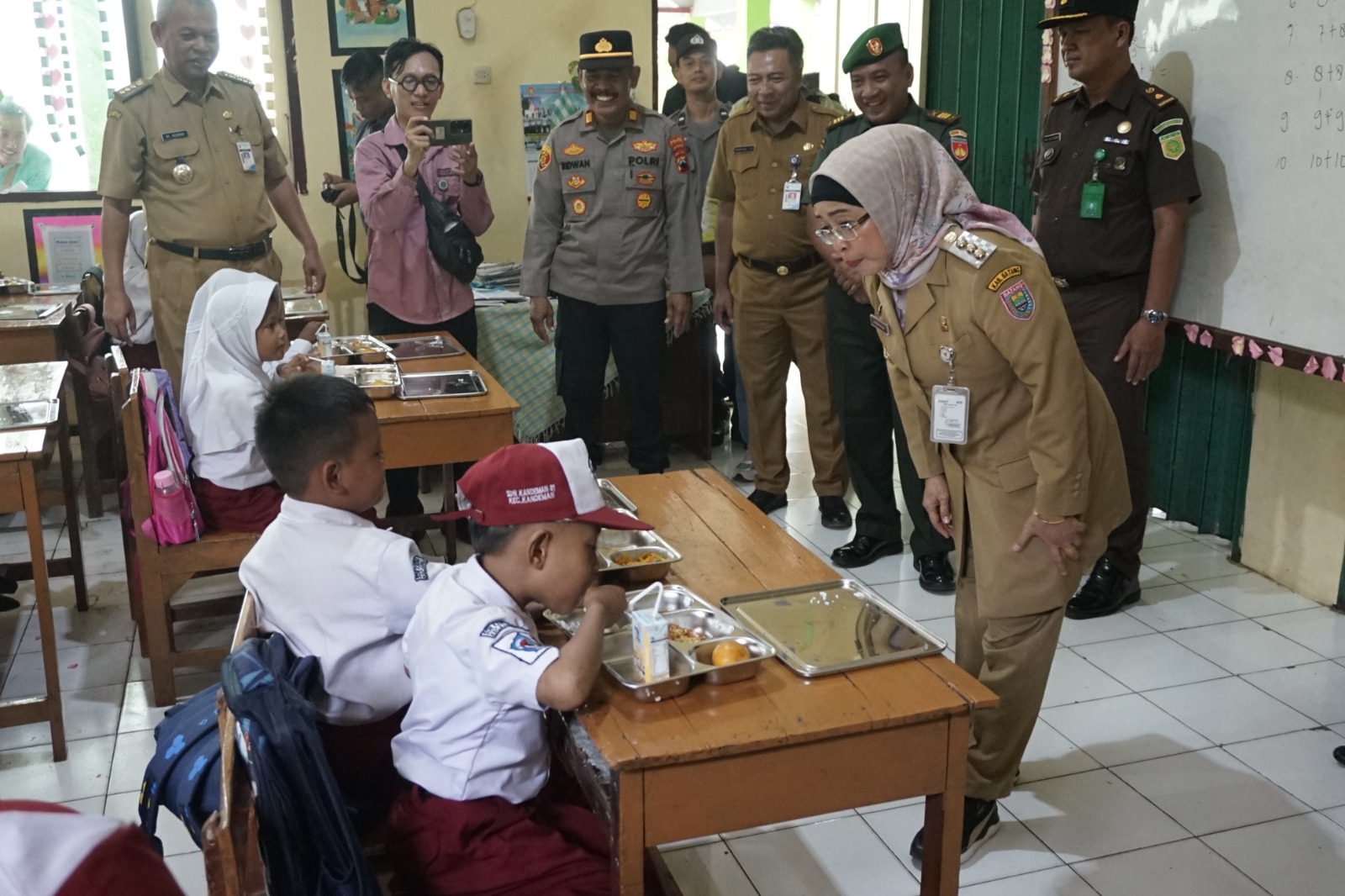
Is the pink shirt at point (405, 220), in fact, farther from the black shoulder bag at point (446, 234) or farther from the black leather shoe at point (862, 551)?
the black leather shoe at point (862, 551)

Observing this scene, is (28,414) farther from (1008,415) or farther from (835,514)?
(835,514)

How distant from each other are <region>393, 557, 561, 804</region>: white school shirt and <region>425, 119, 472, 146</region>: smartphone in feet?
8.47

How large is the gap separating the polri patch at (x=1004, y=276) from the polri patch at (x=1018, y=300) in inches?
0.5

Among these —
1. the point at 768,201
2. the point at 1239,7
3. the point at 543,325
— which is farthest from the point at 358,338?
the point at 1239,7

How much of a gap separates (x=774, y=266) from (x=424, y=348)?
125 centimetres

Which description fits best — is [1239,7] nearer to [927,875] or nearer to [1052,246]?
[1052,246]

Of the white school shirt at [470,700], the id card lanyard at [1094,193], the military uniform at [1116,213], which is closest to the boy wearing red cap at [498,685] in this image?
the white school shirt at [470,700]

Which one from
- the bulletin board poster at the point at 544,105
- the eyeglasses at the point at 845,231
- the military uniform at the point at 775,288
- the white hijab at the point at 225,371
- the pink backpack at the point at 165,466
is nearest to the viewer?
the eyeglasses at the point at 845,231

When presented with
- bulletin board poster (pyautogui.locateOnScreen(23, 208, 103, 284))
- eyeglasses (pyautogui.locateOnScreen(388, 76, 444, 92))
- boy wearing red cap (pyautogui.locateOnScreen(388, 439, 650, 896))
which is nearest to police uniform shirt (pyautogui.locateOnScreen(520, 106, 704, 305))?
eyeglasses (pyautogui.locateOnScreen(388, 76, 444, 92))

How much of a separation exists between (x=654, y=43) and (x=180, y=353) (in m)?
2.87

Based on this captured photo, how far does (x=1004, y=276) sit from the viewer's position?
6.59ft

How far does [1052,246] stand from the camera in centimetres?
350

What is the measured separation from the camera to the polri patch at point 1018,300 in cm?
200

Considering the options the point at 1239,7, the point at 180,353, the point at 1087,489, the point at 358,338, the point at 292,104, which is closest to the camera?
the point at 1087,489
